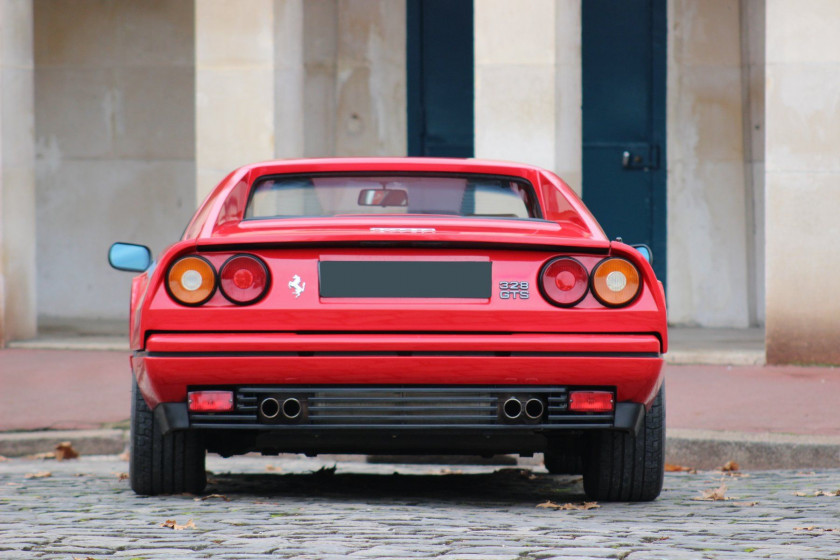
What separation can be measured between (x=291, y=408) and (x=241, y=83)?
24.2 ft

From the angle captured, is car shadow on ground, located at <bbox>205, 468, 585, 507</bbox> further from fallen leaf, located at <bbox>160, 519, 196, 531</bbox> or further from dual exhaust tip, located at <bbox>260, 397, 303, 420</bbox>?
fallen leaf, located at <bbox>160, 519, 196, 531</bbox>

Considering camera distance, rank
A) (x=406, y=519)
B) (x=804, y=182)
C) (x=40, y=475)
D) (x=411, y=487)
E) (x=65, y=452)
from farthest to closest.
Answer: (x=804, y=182) → (x=65, y=452) → (x=40, y=475) → (x=411, y=487) → (x=406, y=519)

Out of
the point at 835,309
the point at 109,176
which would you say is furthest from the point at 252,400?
the point at 109,176

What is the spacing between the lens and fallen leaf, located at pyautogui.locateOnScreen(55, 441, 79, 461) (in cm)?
739

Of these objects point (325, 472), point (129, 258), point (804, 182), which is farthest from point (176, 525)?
point (804, 182)

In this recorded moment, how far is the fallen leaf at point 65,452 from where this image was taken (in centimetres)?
739

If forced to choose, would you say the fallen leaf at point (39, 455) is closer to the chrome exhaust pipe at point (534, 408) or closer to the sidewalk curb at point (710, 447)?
the sidewalk curb at point (710, 447)

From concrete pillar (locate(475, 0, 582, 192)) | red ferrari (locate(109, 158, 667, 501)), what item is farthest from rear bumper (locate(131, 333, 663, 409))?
concrete pillar (locate(475, 0, 582, 192))

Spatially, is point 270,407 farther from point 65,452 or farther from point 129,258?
point 65,452

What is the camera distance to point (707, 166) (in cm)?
1323

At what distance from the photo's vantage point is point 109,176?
1441cm

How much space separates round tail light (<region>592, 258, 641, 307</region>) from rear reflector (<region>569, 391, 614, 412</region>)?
299 millimetres

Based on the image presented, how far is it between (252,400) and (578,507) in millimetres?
1252

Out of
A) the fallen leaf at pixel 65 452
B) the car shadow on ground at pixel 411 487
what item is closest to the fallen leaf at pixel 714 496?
the car shadow on ground at pixel 411 487
